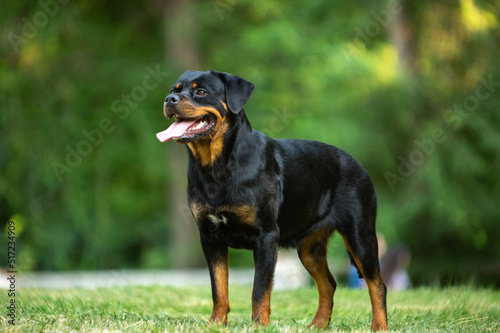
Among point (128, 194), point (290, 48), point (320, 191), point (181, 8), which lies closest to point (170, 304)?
point (320, 191)

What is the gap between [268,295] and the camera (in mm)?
4660

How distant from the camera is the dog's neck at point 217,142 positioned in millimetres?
4793

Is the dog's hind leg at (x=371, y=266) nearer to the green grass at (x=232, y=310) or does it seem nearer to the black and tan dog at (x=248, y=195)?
the black and tan dog at (x=248, y=195)

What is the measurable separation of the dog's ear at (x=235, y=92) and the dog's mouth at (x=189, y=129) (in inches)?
6.8

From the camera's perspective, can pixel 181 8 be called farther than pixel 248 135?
Yes

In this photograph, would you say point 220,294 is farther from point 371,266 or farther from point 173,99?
point 173,99

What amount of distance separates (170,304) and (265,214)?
2487mm

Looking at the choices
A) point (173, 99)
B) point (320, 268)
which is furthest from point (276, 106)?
point (173, 99)

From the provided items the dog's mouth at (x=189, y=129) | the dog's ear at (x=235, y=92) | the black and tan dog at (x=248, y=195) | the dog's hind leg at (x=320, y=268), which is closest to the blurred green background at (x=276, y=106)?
the dog's hind leg at (x=320, y=268)

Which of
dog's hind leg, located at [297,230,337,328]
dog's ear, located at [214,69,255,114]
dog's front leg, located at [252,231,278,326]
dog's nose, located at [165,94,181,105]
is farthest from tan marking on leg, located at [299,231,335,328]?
dog's nose, located at [165,94,181,105]

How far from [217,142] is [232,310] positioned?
2807 mm

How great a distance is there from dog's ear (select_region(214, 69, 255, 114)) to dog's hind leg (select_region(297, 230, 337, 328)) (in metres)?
1.40

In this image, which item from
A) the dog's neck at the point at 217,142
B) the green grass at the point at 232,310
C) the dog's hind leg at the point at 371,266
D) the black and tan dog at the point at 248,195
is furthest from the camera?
the dog's hind leg at the point at 371,266

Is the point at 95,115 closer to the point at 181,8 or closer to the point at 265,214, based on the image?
the point at 181,8
